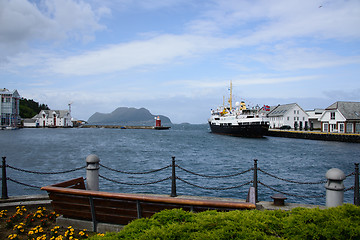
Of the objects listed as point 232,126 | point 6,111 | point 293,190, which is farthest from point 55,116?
point 293,190

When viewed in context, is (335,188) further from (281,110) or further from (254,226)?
(281,110)

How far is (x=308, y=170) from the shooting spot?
26594 mm

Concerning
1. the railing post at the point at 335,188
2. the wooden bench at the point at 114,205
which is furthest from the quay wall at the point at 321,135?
the wooden bench at the point at 114,205

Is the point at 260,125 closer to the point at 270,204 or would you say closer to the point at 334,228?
the point at 270,204

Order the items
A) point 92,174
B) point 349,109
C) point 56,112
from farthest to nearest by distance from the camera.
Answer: point 56,112 < point 349,109 < point 92,174

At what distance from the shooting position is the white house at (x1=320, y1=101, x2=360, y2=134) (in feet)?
193

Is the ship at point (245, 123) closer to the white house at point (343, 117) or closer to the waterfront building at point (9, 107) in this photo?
the white house at point (343, 117)

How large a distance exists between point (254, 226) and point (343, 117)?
2586 inches

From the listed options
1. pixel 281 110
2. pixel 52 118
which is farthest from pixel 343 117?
pixel 52 118

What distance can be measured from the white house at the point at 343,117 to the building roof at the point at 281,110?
73.7 ft

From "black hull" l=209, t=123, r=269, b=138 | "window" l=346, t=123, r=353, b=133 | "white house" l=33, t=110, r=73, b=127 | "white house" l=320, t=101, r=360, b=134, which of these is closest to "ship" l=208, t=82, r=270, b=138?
"black hull" l=209, t=123, r=269, b=138

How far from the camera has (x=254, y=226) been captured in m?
3.43

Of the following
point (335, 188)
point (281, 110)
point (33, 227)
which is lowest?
point (33, 227)

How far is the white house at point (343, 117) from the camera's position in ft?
193
